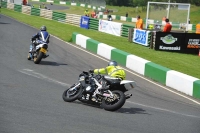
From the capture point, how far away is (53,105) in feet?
36.1

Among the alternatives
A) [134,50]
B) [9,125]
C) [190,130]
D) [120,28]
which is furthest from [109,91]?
[120,28]

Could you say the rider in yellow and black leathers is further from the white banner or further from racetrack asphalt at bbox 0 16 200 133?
the white banner

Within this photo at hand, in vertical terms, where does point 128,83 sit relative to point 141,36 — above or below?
above

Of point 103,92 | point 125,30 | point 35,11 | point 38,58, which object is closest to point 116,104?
point 103,92

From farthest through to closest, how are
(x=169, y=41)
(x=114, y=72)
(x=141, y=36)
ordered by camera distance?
(x=141, y=36), (x=169, y=41), (x=114, y=72)

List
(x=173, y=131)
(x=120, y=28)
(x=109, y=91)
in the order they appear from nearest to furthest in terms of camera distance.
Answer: (x=173, y=131), (x=109, y=91), (x=120, y=28)

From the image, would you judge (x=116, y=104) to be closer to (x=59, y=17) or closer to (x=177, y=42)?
(x=177, y=42)

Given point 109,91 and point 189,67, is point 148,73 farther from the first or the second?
point 109,91

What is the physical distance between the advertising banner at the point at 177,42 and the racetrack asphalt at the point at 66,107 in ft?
24.5

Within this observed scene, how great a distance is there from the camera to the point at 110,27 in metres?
35.5

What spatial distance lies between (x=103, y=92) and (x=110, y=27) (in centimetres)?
2473

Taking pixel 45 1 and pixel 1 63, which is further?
pixel 45 1

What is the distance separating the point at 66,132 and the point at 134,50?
1786 centimetres

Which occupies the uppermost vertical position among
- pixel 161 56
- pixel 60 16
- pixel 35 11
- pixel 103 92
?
pixel 35 11
